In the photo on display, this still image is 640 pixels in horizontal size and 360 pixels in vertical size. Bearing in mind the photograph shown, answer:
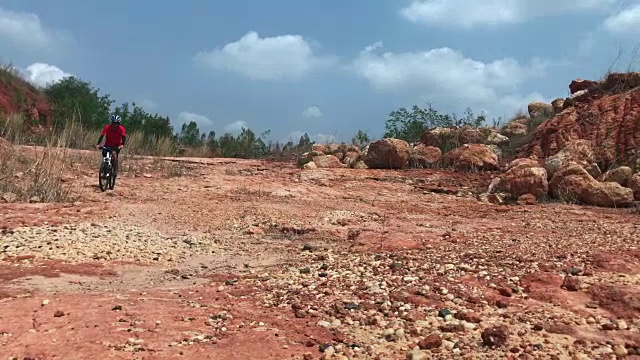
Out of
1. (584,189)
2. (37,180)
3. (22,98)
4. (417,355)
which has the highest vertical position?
(22,98)

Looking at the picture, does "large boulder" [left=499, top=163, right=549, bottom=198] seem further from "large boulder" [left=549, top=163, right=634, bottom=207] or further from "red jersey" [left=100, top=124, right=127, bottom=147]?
"red jersey" [left=100, top=124, right=127, bottom=147]

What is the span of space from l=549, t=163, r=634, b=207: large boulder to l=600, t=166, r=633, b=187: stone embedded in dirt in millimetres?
667

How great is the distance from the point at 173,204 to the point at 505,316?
6.13 metres

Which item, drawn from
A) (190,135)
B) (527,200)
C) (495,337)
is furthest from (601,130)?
(190,135)

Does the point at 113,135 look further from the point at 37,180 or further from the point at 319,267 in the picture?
the point at 319,267

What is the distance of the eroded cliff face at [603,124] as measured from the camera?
11555 millimetres

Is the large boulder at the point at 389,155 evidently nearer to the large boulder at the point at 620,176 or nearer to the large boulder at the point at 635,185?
the large boulder at the point at 620,176

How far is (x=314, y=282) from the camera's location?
4.52 m

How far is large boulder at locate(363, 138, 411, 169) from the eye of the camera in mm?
14398

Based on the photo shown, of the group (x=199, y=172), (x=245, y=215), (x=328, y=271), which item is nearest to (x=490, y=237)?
(x=328, y=271)

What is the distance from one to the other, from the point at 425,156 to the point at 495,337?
38.5 ft

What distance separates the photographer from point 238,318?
144 inches

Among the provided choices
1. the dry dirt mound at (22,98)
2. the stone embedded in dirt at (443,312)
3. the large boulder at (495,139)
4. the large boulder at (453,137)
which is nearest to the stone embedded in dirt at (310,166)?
the large boulder at (453,137)

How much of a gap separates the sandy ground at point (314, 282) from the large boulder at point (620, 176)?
4.96 ft
